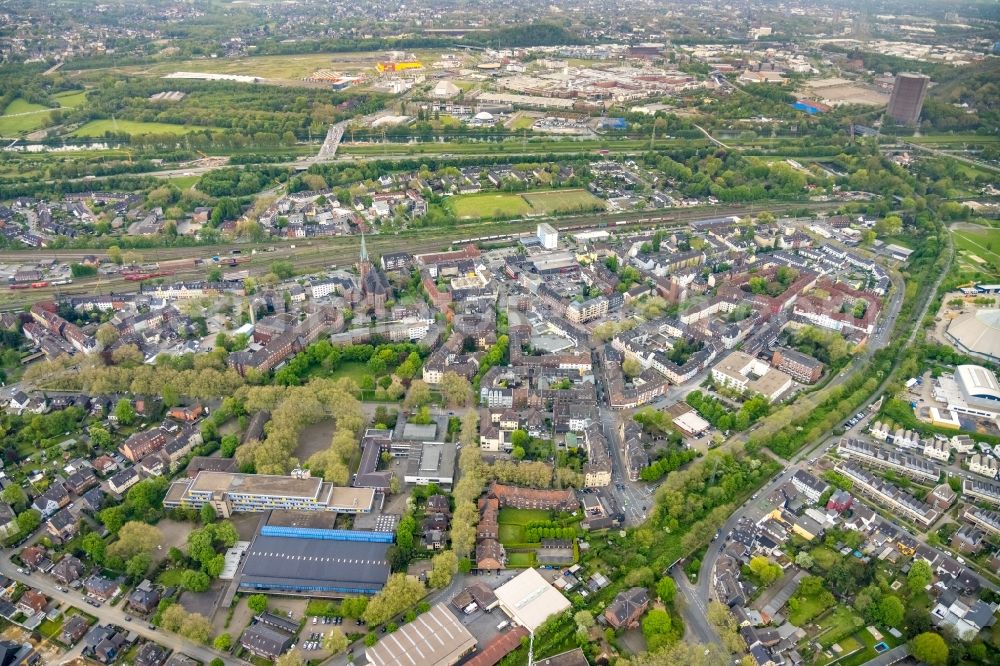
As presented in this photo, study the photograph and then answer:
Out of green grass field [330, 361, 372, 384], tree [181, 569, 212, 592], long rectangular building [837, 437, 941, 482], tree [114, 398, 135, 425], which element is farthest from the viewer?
green grass field [330, 361, 372, 384]

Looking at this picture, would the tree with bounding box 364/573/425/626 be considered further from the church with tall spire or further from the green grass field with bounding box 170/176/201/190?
the green grass field with bounding box 170/176/201/190

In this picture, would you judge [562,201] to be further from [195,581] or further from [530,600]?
[195,581]

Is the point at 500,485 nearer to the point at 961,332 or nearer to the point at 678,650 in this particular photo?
the point at 678,650

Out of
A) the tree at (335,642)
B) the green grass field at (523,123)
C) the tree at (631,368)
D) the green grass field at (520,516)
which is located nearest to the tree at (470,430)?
the green grass field at (520,516)

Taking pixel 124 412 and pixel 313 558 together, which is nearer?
pixel 313 558

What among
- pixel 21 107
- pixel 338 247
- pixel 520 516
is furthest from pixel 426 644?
pixel 21 107

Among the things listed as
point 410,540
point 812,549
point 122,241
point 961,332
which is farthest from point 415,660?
point 122,241

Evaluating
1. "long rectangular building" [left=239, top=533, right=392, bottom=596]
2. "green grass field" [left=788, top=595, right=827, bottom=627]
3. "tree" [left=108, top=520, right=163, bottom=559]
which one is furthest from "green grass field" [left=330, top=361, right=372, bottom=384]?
"green grass field" [left=788, top=595, right=827, bottom=627]

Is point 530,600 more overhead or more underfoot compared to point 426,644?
more underfoot
